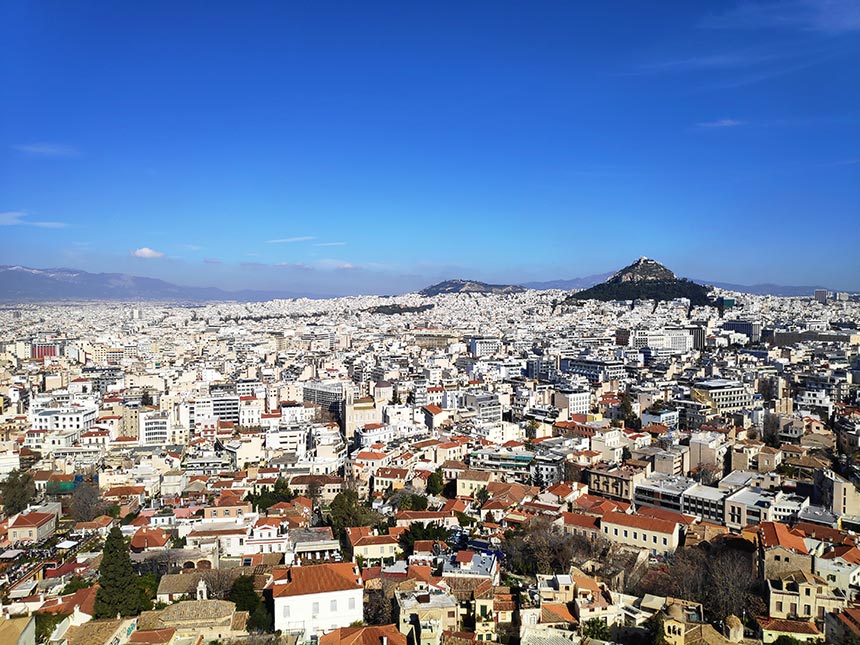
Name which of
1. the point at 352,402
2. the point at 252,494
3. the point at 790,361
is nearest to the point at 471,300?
the point at 790,361

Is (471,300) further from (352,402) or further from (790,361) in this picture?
(352,402)

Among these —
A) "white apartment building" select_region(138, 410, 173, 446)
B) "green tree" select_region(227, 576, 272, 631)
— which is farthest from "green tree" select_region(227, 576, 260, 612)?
"white apartment building" select_region(138, 410, 173, 446)

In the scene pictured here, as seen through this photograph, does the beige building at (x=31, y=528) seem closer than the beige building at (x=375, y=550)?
No

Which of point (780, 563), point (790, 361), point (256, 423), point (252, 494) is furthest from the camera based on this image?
point (790, 361)

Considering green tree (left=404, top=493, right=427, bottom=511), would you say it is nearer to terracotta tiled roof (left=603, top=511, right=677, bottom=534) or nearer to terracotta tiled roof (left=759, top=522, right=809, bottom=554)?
terracotta tiled roof (left=603, top=511, right=677, bottom=534)

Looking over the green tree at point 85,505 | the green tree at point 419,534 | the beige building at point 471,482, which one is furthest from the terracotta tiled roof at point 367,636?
the green tree at point 85,505

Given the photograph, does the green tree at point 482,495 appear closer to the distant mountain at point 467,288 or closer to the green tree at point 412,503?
the green tree at point 412,503

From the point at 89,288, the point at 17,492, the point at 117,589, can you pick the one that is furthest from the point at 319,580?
the point at 89,288
